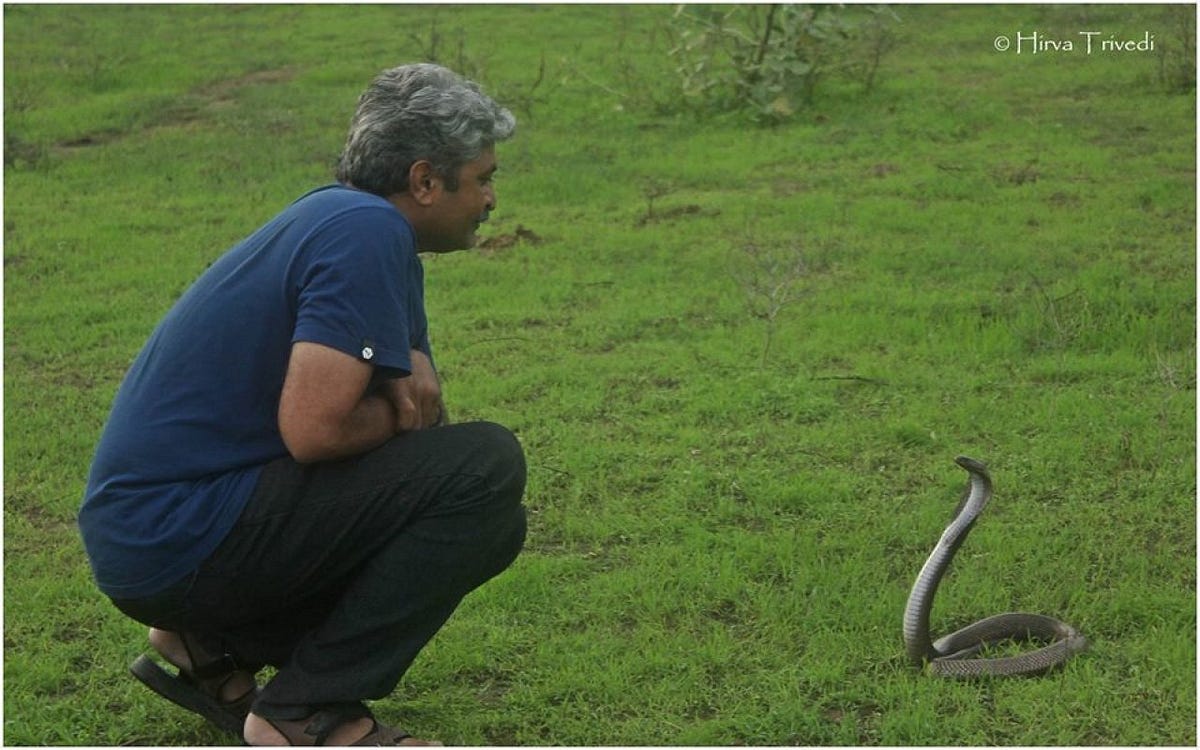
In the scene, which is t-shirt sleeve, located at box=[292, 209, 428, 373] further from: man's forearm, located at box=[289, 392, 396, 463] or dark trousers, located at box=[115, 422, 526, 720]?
dark trousers, located at box=[115, 422, 526, 720]

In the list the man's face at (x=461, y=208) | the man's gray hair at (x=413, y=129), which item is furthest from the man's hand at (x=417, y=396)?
the man's gray hair at (x=413, y=129)

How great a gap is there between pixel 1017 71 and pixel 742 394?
682 centimetres

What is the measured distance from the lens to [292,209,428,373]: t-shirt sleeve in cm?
318

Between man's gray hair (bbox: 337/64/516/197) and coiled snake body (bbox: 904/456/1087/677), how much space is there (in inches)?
49.8

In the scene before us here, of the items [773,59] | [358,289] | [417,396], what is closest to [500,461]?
[417,396]

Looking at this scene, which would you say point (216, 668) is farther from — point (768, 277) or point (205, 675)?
point (768, 277)

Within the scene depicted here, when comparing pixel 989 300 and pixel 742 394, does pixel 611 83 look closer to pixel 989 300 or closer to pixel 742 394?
pixel 989 300

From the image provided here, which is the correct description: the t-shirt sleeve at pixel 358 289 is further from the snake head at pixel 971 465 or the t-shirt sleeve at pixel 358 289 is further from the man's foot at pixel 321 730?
the snake head at pixel 971 465

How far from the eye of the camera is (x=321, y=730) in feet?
11.3

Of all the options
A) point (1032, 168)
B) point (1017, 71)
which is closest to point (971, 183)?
point (1032, 168)

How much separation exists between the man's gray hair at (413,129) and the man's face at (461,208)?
0.07ft

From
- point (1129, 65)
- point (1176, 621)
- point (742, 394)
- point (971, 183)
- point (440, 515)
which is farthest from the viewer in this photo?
point (1129, 65)

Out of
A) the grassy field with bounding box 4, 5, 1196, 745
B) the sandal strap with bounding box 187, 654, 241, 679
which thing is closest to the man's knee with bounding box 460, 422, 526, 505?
the grassy field with bounding box 4, 5, 1196, 745

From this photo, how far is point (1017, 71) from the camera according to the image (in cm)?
1209
